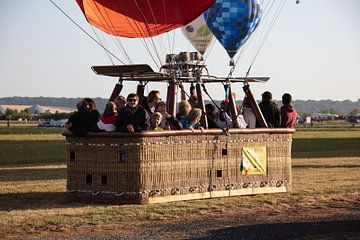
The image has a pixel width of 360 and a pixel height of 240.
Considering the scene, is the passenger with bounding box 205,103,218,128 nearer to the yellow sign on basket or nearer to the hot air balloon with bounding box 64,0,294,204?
the hot air balloon with bounding box 64,0,294,204

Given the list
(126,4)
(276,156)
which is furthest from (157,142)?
(126,4)

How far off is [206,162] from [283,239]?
136 inches

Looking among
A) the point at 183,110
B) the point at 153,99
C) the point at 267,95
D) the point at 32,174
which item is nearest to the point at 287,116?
the point at 267,95

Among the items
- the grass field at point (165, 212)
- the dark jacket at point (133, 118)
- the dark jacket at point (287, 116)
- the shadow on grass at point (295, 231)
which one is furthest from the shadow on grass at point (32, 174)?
the shadow on grass at point (295, 231)

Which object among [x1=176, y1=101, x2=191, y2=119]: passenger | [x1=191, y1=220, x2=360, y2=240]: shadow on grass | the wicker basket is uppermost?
[x1=176, y1=101, x2=191, y2=119]: passenger

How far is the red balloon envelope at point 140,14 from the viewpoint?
1207 centimetres

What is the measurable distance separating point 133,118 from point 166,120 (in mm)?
882

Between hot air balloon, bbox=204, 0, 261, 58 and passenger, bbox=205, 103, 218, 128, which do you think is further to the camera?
hot air balloon, bbox=204, 0, 261, 58

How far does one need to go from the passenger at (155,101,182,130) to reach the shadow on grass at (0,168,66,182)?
3.98 meters

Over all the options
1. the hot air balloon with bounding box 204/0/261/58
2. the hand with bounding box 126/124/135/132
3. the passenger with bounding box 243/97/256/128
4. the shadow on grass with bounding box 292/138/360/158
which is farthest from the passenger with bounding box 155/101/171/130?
the shadow on grass with bounding box 292/138/360/158

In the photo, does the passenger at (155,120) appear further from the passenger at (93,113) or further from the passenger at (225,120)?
Result: the passenger at (225,120)

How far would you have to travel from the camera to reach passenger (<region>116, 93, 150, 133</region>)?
9383 mm

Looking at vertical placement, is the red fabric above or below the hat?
below

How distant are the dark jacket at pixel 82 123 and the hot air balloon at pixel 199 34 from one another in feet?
32.8
